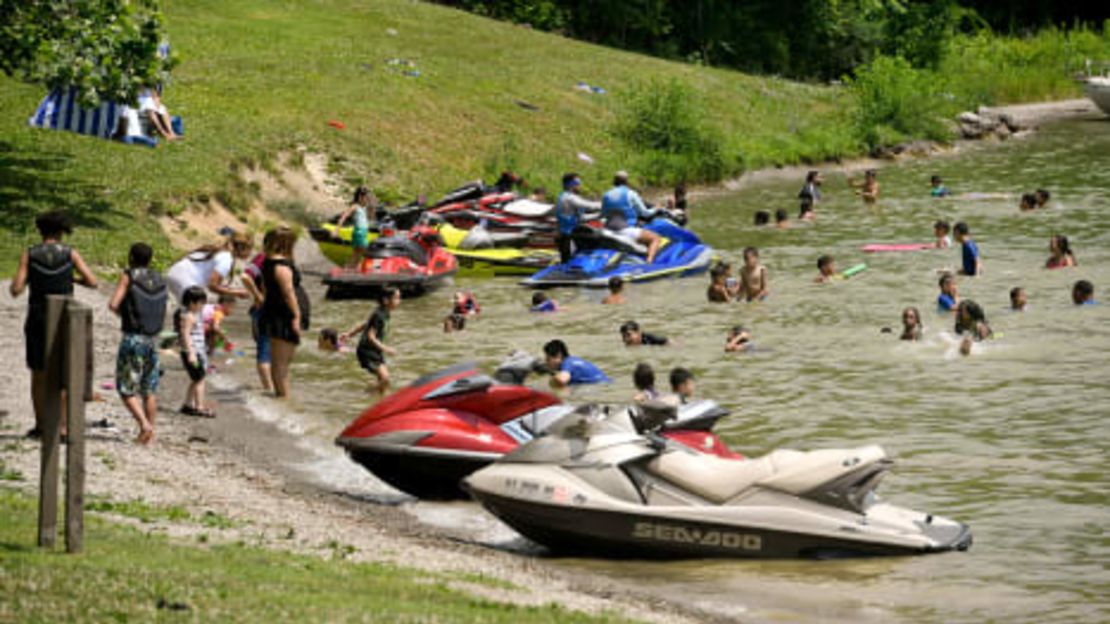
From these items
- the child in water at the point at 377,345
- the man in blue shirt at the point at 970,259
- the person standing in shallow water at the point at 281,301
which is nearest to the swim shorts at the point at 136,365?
the person standing in shallow water at the point at 281,301

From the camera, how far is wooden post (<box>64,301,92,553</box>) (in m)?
10.2

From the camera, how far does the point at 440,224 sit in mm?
32344

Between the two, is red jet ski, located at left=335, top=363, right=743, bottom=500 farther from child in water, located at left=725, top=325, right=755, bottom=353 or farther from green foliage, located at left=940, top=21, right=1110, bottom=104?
green foliage, located at left=940, top=21, right=1110, bottom=104

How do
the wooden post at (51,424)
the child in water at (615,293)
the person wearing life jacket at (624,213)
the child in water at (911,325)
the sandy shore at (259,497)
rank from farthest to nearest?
the person wearing life jacket at (624,213)
the child in water at (615,293)
the child in water at (911,325)
the sandy shore at (259,497)
the wooden post at (51,424)

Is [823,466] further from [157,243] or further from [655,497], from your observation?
[157,243]

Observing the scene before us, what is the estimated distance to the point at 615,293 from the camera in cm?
2769

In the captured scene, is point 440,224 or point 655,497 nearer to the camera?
point 655,497

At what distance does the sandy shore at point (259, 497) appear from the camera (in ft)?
39.0

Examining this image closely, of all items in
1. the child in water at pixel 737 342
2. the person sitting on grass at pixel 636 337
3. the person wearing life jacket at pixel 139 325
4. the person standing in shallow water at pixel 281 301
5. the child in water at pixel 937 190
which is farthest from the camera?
the child in water at pixel 937 190

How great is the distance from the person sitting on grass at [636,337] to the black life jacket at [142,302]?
919 centimetres

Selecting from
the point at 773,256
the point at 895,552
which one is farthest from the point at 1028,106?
the point at 895,552

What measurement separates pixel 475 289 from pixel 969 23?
170ft

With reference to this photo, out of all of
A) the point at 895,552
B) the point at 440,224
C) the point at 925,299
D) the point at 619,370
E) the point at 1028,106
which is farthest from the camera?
the point at 1028,106

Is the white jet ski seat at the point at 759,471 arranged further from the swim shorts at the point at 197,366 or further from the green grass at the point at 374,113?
the green grass at the point at 374,113
